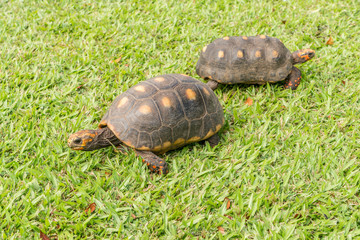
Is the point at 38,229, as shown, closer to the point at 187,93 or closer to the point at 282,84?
the point at 187,93

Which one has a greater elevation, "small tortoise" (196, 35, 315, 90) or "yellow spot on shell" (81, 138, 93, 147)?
"small tortoise" (196, 35, 315, 90)

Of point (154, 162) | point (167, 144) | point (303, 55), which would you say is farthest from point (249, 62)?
point (154, 162)

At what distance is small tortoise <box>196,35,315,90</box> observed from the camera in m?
4.48

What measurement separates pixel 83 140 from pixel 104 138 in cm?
22

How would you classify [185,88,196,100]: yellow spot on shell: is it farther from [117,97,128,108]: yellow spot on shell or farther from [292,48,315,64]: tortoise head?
[292,48,315,64]: tortoise head

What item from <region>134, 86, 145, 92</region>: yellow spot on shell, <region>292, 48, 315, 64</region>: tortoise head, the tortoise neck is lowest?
the tortoise neck

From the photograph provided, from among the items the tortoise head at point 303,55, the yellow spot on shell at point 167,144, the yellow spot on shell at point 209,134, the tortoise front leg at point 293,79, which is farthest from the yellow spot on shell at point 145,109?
the tortoise head at point 303,55

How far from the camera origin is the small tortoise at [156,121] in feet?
11.1

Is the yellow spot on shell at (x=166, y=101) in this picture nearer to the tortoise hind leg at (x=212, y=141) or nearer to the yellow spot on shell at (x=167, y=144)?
the yellow spot on shell at (x=167, y=144)

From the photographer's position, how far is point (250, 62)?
4.48 metres

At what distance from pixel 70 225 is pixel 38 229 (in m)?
0.28

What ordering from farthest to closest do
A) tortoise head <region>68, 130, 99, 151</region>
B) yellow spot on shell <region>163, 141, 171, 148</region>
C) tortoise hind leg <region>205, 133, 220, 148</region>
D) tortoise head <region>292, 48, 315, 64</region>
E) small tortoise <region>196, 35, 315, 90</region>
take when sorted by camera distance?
tortoise head <region>292, 48, 315, 64</region>
small tortoise <region>196, 35, 315, 90</region>
tortoise hind leg <region>205, 133, 220, 148</region>
yellow spot on shell <region>163, 141, 171, 148</region>
tortoise head <region>68, 130, 99, 151</region>

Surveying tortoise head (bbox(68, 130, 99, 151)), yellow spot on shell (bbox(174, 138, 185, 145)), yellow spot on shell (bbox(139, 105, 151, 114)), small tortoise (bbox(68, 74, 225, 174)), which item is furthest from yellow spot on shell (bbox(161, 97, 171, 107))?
tortoise head (bbox(68, 130, 99, 151))

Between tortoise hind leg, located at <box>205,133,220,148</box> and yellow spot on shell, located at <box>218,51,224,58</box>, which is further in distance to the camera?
yellow spot on shell, located at <box>218,51,224,58</box>
